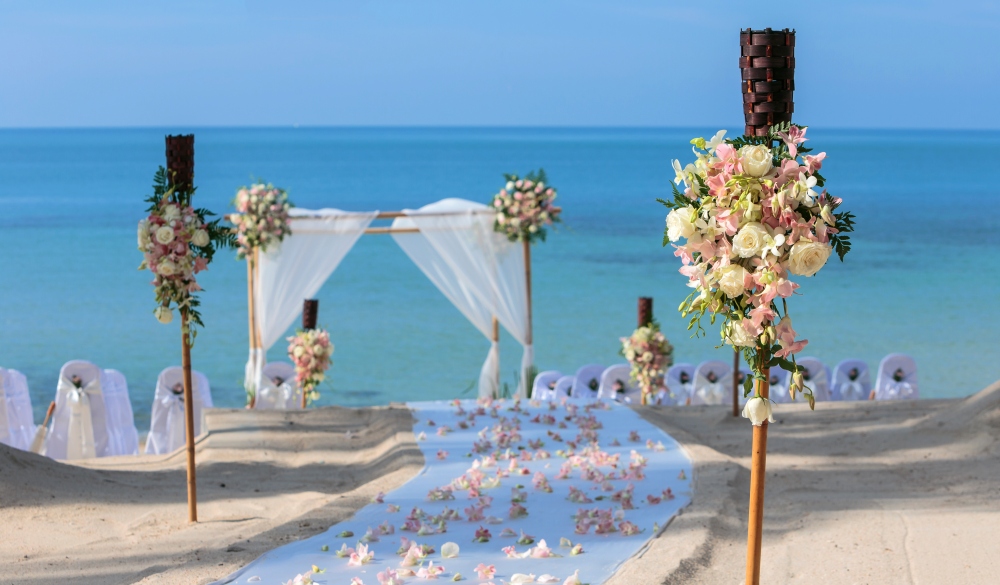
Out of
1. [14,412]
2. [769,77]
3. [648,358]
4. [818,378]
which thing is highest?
[769,77]

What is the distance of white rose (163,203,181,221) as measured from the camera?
6027 mm

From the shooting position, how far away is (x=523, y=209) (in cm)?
1152

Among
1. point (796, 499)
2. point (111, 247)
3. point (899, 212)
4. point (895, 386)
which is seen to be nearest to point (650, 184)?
point (899, 212)

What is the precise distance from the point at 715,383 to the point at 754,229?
8.29 m

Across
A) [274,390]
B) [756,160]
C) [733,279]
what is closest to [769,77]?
[756,160]

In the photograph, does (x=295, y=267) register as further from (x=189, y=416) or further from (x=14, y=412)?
(x=189, y=416)

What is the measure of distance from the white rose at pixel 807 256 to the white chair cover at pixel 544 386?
8.03m

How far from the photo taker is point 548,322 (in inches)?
1133

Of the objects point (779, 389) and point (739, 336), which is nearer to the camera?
point (739, 336)

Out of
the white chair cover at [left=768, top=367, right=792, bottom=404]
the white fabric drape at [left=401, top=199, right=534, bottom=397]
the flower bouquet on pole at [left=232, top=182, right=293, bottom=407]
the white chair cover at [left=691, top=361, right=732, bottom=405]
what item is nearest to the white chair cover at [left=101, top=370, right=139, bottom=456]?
the flower bouquet on pole at [left=232, top=182, right=293, bottom=407]

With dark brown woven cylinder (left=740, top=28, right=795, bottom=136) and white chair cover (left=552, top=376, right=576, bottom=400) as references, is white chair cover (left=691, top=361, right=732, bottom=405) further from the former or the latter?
dark brown woven cylinder (left=740, top=28, right=795, bottom=136)

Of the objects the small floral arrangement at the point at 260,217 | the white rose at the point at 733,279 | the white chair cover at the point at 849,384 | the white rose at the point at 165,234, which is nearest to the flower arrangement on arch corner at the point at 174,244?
the white rose at the point at 165,234

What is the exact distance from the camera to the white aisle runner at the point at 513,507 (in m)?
5.04

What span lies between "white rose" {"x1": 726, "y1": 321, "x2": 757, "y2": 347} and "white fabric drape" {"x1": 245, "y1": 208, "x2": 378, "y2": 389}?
327 inches
